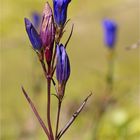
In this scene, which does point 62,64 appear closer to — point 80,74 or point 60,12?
point 60,12

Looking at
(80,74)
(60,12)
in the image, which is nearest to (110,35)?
(60,12)

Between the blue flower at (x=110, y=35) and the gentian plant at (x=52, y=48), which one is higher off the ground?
the gentian plant at (x=52, y=48)

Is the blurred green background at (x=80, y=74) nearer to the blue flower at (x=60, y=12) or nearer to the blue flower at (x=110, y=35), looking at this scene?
the blue flower at (x=110, y=35)

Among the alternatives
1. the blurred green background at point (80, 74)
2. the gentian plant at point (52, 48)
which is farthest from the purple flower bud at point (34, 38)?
the blurred green background at point (80, 74)

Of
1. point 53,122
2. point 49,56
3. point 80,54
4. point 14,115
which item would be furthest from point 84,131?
point 49,56

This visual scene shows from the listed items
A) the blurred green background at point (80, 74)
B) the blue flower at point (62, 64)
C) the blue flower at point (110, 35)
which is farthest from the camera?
the blurred green background at point (80, 74)

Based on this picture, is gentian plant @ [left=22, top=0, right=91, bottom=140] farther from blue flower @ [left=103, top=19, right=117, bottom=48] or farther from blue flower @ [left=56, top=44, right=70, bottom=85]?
blue flower @ [left=103, top=19, right=117, bottom=48]

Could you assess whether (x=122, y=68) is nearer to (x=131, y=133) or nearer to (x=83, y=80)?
(x=83, y=80)
